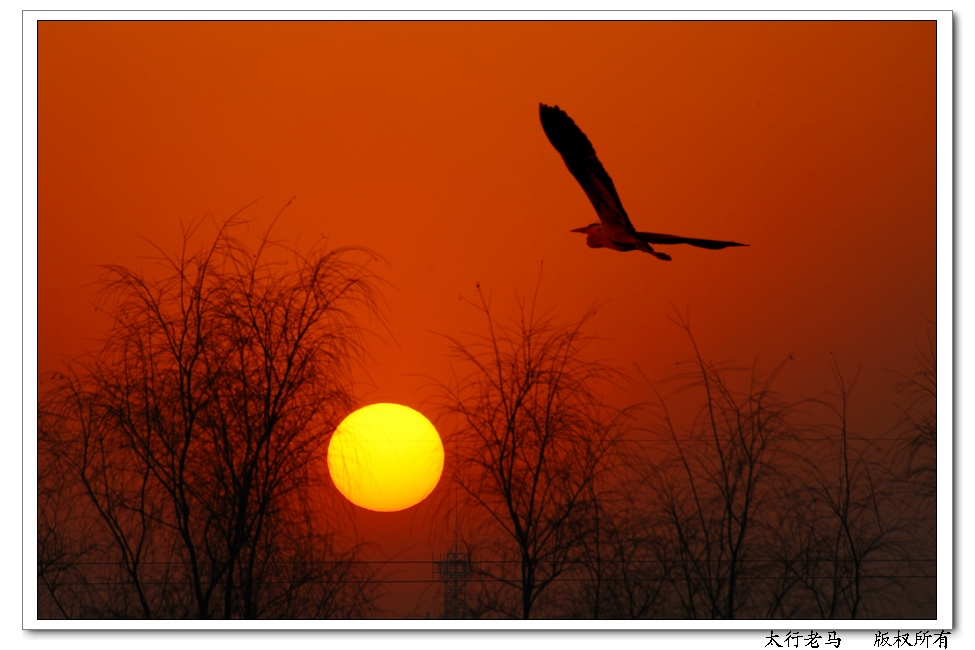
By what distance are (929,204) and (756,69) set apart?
0.63m

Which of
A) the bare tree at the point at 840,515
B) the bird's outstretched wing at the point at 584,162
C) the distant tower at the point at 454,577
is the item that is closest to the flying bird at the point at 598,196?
the bird's outstretched wing at the point at 584,162

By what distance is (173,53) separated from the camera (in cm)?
289

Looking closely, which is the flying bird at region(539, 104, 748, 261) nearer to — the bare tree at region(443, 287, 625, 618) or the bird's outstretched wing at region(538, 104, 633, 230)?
the bird's outstretched wing at region(538, 104, 633, 230)

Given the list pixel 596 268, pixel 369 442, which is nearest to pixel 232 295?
pixel 369 442

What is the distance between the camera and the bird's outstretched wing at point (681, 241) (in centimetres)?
290

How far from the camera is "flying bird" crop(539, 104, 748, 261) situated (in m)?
2.88

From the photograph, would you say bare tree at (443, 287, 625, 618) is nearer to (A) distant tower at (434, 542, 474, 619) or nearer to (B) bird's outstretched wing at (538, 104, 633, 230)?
(A) distant tower at (434, 542, 474, 619)

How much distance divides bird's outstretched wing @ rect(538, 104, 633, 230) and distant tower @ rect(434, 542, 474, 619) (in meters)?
1.08

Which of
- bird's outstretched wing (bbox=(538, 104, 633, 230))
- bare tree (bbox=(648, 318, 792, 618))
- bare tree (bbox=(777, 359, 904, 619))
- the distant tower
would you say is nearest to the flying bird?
bird's outstretched wing (bbox=(538, 104, 633, 230))

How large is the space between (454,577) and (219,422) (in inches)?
32.5

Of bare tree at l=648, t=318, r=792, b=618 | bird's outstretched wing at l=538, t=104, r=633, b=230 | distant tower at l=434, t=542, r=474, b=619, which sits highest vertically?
Answer: bird's outstretched wing at l=538, t=104, r=633, b=230

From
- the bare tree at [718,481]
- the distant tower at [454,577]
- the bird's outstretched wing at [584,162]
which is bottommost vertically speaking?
the distant tower at [454,577]

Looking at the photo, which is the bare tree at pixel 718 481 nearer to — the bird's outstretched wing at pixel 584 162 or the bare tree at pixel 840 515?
the bare tree at pixel 840 515

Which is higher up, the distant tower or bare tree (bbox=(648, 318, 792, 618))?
bare tree (bbox=(648, 318, 792, 618))
